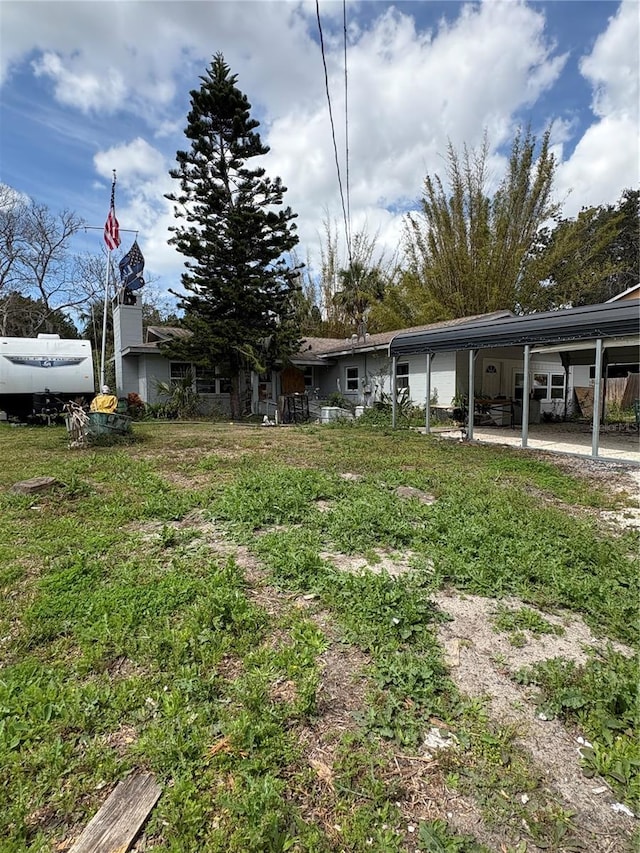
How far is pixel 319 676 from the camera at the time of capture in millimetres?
2135

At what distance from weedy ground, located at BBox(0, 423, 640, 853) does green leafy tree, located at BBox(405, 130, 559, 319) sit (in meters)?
19.1

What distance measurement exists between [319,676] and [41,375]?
44.3 ft

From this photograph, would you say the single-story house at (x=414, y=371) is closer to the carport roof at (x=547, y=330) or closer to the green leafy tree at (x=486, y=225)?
the carport roof at (x=547, y=330)

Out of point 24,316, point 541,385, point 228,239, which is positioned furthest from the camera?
point 24,316

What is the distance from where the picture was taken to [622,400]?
17.8 metres

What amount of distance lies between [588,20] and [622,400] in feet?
49.9

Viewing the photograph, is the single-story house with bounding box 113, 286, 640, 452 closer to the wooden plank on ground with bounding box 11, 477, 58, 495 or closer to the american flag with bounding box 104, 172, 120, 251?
the american flag with bounding box 104, 172, 120, 251

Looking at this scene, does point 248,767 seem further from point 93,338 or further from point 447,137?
point 93,338

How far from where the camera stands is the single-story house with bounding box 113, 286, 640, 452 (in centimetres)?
1274

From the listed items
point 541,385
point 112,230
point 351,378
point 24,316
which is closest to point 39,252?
point 24,316

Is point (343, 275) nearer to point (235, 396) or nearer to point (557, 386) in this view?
point (235, 396)

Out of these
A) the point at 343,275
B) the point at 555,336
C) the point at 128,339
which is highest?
the point at 343,275

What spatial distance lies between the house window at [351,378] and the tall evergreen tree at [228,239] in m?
3.31

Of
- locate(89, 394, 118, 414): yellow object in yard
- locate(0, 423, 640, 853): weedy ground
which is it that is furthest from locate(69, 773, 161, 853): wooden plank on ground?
locate(89, 394, 118, 414): yellow object in yard
